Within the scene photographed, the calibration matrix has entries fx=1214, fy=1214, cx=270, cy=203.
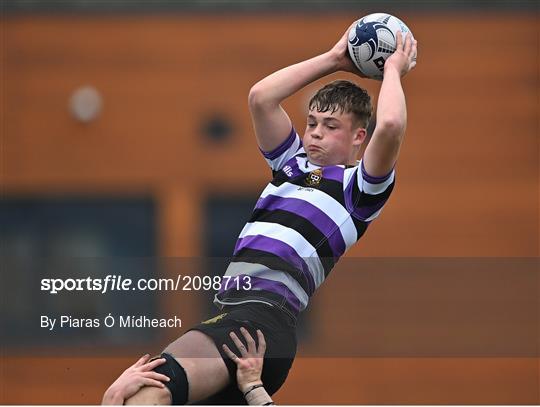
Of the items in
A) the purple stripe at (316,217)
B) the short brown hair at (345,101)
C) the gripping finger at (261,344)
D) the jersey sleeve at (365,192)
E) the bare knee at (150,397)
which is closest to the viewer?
the bare knee at (150,397)

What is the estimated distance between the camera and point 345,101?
22.4 ft

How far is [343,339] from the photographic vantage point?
18.0 metres

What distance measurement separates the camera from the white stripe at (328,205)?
6586mm

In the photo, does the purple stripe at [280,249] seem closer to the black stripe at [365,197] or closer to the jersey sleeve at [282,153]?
the black stripe at [365,197]

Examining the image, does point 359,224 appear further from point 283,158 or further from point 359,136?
point 283,158

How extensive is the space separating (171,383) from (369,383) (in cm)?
1287

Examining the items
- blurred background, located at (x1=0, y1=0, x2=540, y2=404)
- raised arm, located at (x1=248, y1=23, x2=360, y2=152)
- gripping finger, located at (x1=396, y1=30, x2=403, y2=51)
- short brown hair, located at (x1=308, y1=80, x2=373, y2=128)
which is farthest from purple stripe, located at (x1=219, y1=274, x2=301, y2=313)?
blurred background, located at (x1=0, y1=0, x2=540, y2=404)

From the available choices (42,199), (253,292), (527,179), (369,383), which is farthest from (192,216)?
(253,292)

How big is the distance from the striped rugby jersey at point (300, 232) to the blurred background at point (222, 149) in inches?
457

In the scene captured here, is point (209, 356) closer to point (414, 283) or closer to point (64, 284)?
point (64, 284)

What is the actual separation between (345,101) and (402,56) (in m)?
0.43

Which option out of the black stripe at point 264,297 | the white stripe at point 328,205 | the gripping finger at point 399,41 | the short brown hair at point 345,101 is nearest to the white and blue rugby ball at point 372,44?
the gripping finger at point 399,41

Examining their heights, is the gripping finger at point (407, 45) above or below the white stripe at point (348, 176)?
above

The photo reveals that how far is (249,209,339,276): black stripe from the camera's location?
6523 mm
